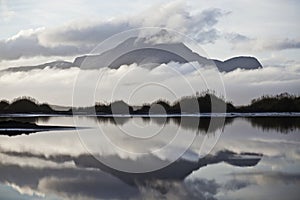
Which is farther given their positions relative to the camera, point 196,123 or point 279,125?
point 196,123

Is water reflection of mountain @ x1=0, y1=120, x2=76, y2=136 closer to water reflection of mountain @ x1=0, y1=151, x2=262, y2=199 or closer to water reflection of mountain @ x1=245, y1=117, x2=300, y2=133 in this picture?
water reflection of mountain @ x1=0, y1=151, x2=262, y2=199

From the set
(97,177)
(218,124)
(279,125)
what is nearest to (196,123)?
(218,124)

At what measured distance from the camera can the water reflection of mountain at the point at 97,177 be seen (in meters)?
10.2

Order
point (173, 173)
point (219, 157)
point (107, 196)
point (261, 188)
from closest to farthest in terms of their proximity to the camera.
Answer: point (107, 196)
point (261, 188)
point (173, 173)
point (219, 157)

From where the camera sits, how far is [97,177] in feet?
39.1

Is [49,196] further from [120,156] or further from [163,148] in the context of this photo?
[163,148]

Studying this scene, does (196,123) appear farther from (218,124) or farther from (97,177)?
(97,177)

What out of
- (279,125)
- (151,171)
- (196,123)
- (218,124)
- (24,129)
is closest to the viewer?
(151,171)

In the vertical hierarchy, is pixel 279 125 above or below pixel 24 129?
below

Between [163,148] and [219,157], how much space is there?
327 centimetres

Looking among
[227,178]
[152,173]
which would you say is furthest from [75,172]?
[227,178]

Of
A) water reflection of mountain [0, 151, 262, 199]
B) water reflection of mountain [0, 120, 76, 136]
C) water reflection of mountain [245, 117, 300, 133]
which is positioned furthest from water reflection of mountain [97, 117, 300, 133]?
water reflection of mountain [0, 151, 262, 199]

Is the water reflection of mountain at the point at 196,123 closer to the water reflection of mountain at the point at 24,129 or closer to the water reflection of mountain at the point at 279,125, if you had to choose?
the water reflection of mountain at the point at 279,125

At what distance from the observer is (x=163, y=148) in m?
18.3
